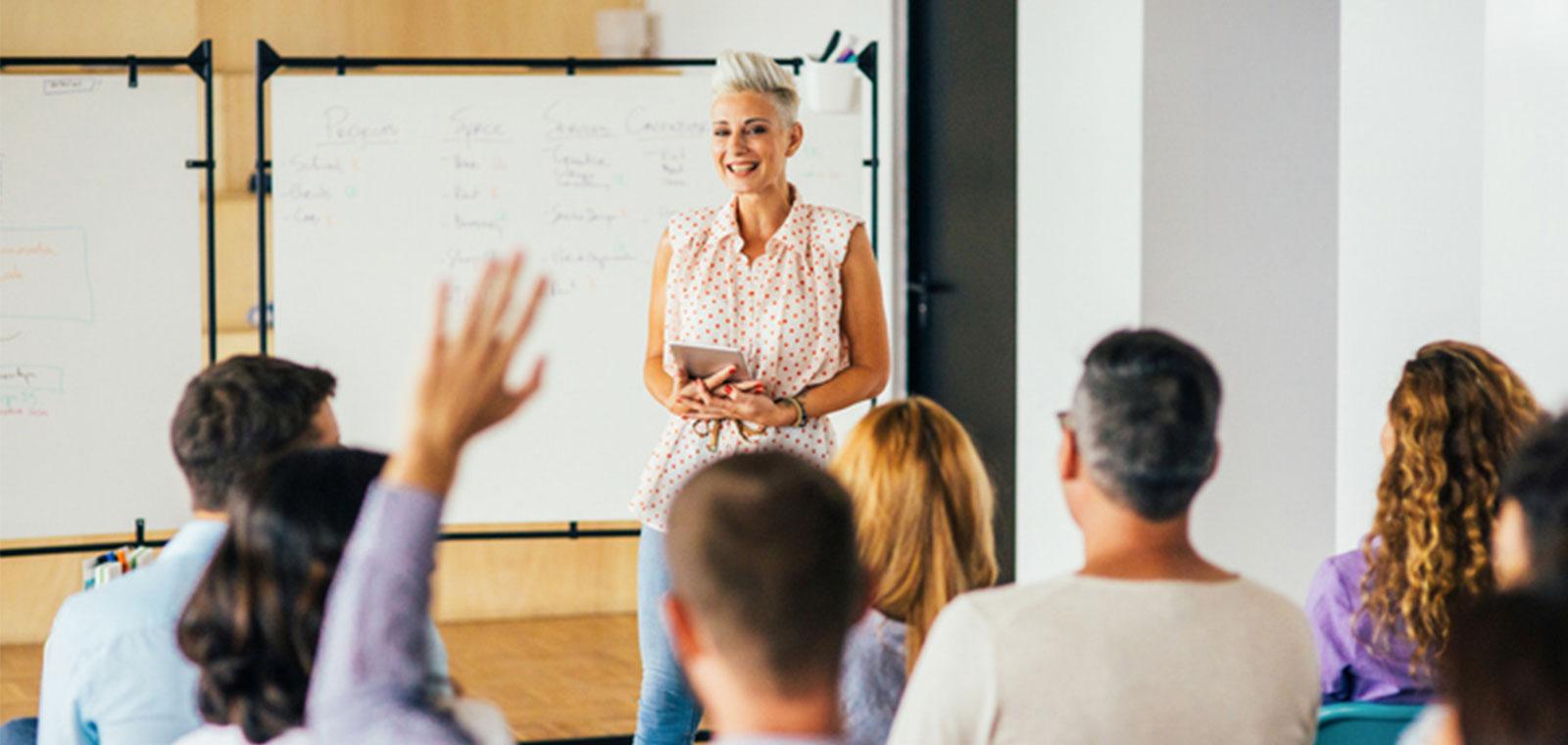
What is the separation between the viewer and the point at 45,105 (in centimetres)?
435

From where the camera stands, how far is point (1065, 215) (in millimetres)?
4625

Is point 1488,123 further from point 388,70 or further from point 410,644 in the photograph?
point 388,70

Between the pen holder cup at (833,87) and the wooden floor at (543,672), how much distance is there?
1.72m

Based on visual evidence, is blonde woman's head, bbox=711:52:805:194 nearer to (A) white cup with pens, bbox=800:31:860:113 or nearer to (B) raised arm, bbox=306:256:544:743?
(A) white cup with pens, bbox=800:31:860:113

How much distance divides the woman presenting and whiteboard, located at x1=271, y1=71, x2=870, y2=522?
115cm

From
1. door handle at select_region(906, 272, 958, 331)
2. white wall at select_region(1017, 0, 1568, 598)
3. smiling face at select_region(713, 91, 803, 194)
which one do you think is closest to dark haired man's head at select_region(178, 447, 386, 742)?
smiling face at select_region(713, 91, 803, 194)

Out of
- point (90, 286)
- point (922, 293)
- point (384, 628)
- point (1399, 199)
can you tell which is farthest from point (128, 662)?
point (922, 293)

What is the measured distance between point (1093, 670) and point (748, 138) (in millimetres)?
1811

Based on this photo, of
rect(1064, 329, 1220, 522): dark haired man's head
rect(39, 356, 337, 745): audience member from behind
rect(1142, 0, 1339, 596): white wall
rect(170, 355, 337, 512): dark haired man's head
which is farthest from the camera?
rect(1142, 0, 1339, 596): white wall

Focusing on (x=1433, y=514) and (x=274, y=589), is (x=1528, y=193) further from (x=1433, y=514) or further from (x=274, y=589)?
(x=274, y=589)

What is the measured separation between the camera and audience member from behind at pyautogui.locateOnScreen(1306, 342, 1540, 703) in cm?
228

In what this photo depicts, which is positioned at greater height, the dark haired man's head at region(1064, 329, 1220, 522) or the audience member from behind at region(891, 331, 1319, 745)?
the dark haired man's head at region(1064, 329, 1220, 522)

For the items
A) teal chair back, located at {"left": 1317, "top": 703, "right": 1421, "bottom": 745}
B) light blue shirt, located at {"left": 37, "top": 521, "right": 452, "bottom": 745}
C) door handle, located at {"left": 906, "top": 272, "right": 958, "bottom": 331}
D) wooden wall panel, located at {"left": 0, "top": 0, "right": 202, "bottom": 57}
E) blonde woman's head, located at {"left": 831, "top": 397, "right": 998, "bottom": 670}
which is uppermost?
wooden wall panel, located at {"left": 0, "top": 0, "right": 202, "bottom": 57}

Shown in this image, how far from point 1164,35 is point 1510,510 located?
2.87 m
